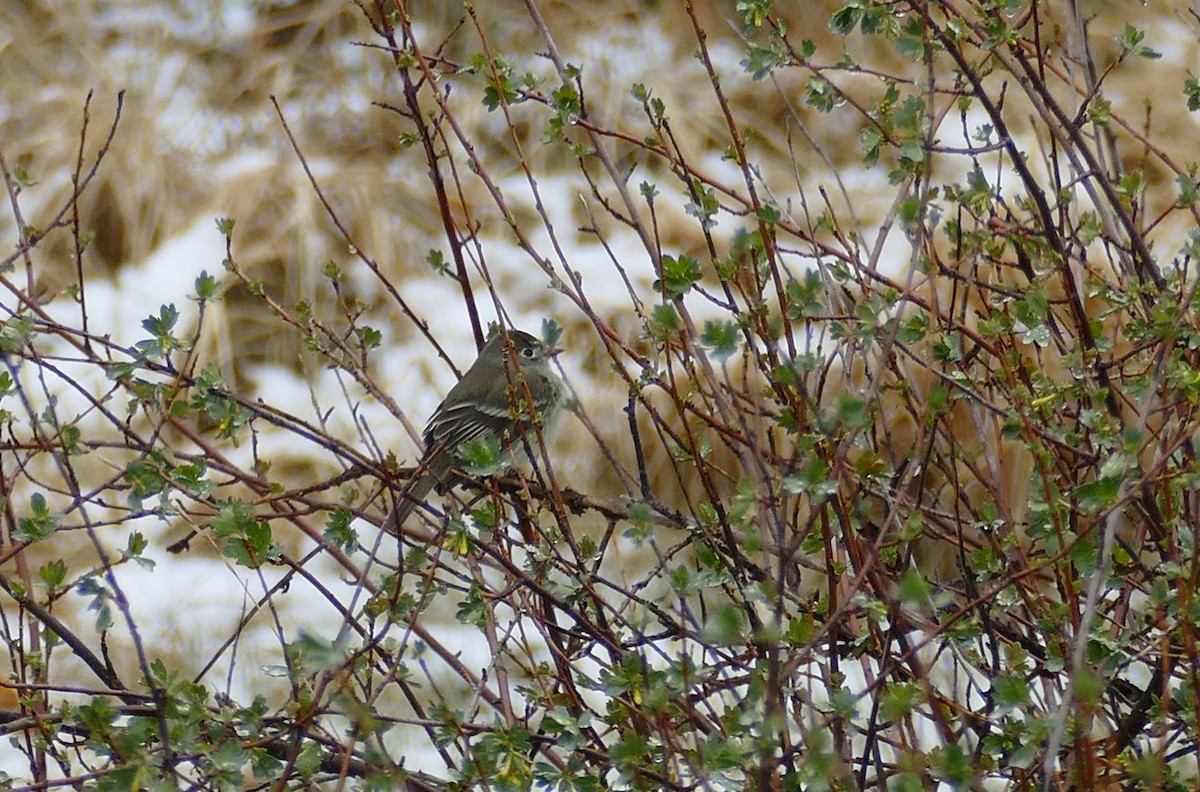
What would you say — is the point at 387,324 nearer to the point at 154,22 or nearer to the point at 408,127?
the point at 408,127

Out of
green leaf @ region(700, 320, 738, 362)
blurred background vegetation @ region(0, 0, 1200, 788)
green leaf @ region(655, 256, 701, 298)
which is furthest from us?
blurred background vegetation @ region(0, 0, 1200, 788)

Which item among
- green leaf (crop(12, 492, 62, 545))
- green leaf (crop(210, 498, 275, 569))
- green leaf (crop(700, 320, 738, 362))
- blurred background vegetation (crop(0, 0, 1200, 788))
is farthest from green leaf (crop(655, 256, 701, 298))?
→ blurred background vegetation (crop(0, 0, 1200, 788))

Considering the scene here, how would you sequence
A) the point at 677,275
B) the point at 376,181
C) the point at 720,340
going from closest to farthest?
the point at 720,340 → the point at 677,275 → the point at 376,181

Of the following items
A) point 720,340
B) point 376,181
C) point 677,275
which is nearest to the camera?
point 720,340

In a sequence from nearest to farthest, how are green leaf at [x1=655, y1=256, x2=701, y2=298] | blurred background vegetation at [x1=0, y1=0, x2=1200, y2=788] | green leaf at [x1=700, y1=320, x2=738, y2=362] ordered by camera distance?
green leaf at [x1=700, y1=320, x2=738, y2=362]
green leaf at [x1=655, y1=256, x2=701, y2=298]
blurred background vegetation at [x1=0, y1=0, x2=1200, y2=788]

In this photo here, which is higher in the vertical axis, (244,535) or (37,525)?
(37,525)

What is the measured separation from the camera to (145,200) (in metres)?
5.82

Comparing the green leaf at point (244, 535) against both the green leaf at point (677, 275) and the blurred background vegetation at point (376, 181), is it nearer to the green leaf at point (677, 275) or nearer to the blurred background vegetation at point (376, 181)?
the green leaf at point (677, 275)

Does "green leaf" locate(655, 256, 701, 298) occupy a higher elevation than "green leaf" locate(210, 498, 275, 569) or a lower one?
higher

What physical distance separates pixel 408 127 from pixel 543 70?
26.8 inches

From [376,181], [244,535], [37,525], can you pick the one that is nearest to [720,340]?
[244,535]

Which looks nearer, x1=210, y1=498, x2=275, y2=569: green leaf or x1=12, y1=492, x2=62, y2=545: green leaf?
x1=210, y1=498, x2=275, y2=569: green leaf

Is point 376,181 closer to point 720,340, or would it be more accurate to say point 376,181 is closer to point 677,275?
point 677,275

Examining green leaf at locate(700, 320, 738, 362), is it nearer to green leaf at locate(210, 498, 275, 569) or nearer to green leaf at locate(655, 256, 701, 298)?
green leaf at locate(655, 256, 701, 298)
